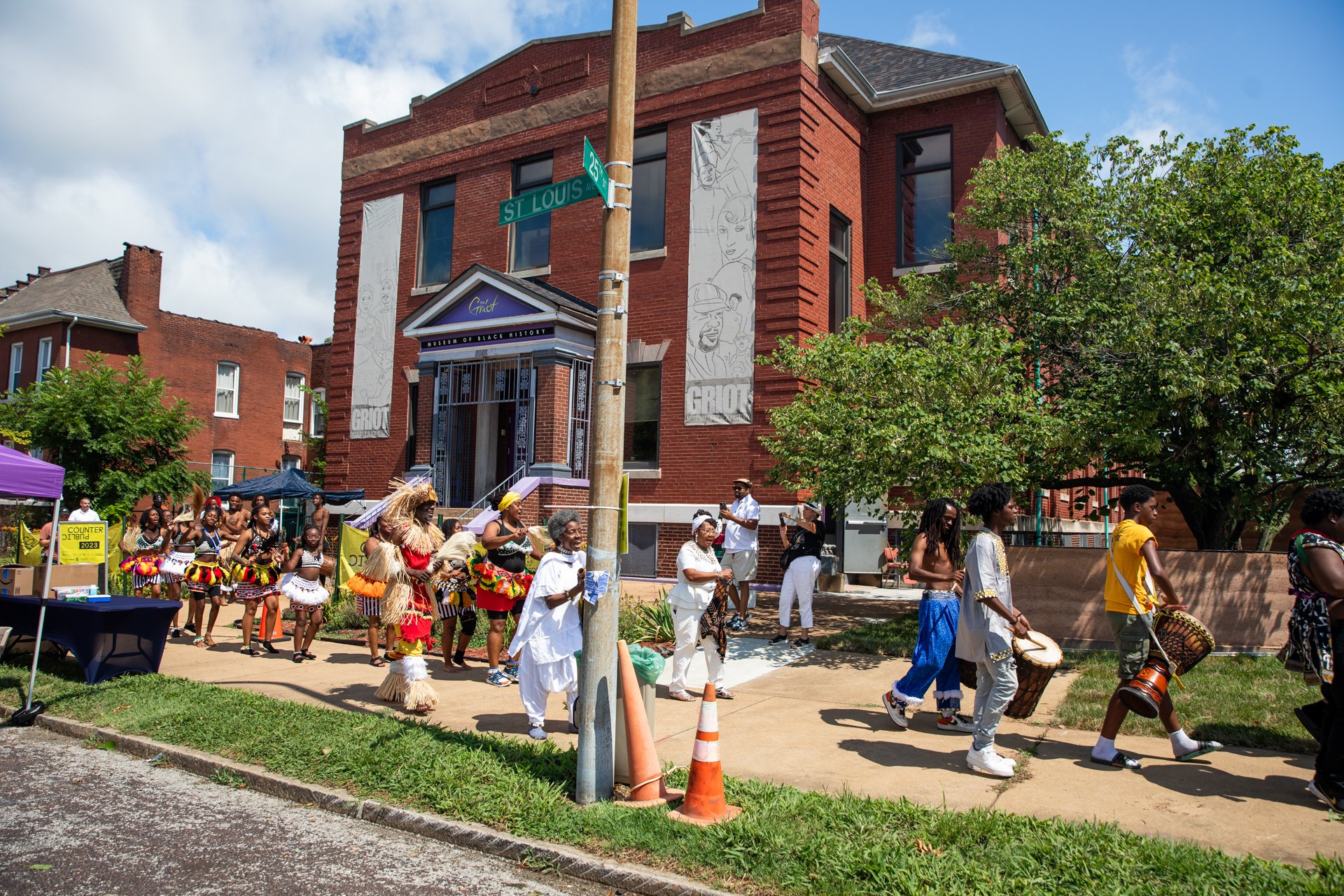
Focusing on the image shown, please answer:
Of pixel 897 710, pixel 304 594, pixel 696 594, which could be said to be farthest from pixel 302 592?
pixel 897 710

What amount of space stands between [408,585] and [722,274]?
10.1 metres

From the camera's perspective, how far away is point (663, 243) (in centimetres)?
1781

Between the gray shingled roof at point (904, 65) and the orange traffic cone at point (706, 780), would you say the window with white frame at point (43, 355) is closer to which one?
the gray shingled roof at point (904, 65)

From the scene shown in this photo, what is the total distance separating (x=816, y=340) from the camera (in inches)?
494

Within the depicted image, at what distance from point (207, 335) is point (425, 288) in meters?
21.5

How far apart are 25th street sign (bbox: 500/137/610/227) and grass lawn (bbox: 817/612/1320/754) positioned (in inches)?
220

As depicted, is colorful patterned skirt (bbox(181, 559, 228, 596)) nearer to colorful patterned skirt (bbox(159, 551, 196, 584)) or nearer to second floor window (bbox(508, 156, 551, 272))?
colorful patterned skirt (bbox(159, 551, 196, 584))

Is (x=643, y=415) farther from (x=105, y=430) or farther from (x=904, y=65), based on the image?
(x=105, y=430)

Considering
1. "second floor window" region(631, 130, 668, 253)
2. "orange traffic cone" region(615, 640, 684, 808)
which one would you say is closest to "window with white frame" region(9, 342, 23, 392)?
"second floor window" region(631, 130, 668, 253)

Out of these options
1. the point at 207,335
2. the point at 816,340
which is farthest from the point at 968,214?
the point at 207,335

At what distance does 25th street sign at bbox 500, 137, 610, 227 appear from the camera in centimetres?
573

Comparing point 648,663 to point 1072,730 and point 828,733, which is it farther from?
point 1072,730

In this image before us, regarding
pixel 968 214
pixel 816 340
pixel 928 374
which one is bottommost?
pixel 928 374

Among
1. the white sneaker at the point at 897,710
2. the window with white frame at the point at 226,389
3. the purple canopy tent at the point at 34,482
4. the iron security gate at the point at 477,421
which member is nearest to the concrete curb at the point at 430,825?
the purple canopy tent at the point at 34,482
